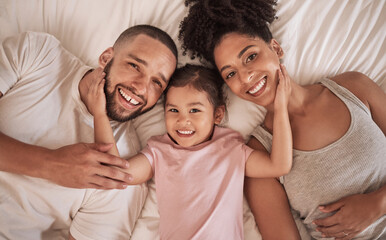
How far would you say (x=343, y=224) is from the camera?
146cm

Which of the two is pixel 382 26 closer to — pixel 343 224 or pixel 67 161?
pixel 343 224

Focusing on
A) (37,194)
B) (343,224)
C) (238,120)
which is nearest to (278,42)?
(238,120)

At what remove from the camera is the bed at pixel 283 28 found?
1.86 meters

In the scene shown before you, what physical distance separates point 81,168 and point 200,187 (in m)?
0.65

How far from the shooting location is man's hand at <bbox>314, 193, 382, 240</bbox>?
1.42m

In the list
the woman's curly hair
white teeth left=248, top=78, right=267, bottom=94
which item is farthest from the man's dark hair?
white teeth left=248, top=78, right=267, bottom=94

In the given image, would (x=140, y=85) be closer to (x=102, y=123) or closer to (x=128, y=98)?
(x=128, y=98)

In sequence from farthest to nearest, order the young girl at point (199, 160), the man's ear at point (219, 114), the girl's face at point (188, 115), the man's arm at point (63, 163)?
the man's ear at point (219, 114) < the girl's face at point (188, 115) < the young girl at point (199, 160) < the man's arm at point (63, 163)

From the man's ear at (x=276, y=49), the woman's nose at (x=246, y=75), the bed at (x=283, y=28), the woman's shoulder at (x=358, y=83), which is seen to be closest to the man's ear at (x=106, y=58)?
the bed at (x=283, y=28)

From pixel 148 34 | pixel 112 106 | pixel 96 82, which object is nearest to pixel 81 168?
pixel 112 106

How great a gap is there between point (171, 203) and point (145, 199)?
0.27m

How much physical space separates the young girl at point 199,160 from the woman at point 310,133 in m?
0.11

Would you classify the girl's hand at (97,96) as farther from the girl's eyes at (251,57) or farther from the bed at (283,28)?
the girl's eyes at (251,57)

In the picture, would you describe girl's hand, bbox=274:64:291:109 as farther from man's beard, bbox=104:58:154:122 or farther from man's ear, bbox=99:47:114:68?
man's ear, bbox=99:47:114:68
